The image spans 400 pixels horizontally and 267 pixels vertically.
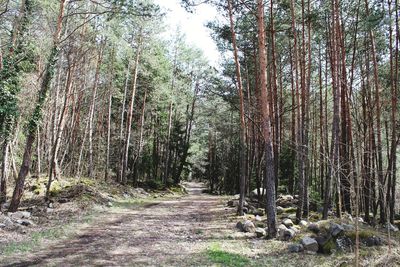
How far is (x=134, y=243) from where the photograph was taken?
312 inches

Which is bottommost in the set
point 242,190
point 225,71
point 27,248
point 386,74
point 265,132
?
point 27,248

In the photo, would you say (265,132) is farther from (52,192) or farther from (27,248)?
(52,192)

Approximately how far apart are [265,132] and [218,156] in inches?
1227

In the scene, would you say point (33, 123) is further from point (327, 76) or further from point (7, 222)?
point (327, 76)

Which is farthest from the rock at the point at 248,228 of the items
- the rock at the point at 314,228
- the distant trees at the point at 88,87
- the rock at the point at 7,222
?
the distant trees at the point at 88,87

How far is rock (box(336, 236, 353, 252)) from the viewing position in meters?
7.29

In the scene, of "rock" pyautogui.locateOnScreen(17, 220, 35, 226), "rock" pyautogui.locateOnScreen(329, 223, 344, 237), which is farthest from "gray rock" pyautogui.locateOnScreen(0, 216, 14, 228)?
"rock" pyautogui.locateOnScreen(329, 223, 344, 237)

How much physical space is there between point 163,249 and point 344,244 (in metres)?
4.09

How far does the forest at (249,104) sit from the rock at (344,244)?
42mm

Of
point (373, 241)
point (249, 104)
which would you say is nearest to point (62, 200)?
point (249, 104)

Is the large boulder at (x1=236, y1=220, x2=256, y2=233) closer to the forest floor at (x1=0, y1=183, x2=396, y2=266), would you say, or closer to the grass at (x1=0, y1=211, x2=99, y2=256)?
→ the forest floor at (x1=0, y1=183, x2=396, y2=266)

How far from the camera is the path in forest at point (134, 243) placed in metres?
6.29

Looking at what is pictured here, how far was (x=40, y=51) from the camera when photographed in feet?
46.0

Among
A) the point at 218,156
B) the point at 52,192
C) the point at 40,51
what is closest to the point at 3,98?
the point at 40,51
